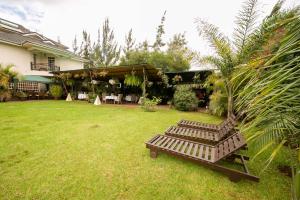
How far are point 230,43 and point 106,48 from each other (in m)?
Result: 30.4

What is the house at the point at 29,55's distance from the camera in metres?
16.9

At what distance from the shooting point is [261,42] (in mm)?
5535

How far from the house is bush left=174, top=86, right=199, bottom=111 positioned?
603 inches

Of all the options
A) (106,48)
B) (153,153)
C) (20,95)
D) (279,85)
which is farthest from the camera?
(106,48)

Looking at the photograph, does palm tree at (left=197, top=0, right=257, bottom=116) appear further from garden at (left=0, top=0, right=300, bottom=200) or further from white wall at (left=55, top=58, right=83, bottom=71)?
white wall at (left=55, top=58, right=83, bottom=71)

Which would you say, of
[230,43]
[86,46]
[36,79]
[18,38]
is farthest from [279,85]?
[86,46]

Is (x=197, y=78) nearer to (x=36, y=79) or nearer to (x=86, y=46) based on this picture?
(x=36, y=79)

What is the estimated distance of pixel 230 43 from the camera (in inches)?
271

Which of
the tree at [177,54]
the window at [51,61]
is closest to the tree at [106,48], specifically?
the window at [51,61]

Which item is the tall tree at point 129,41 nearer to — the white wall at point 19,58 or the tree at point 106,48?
the tree at point 106,48

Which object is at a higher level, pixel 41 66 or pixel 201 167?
pixel 41 66

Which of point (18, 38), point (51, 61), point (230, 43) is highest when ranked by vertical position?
point (18, 38)

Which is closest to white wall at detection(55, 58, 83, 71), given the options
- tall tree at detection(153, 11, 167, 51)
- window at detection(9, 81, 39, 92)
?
window at detection(9, 81, 39, 92)

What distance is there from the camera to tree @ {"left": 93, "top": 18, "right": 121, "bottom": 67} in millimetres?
32688
